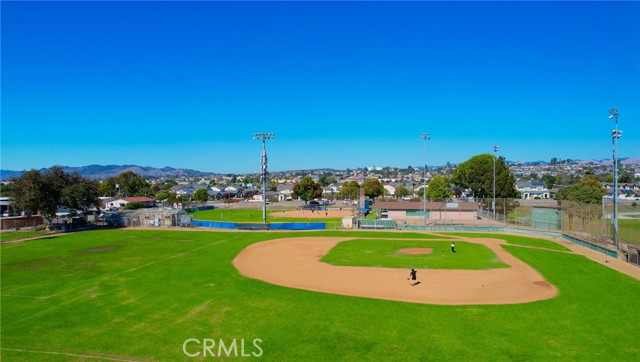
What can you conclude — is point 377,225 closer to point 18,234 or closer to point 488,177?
point 488,177

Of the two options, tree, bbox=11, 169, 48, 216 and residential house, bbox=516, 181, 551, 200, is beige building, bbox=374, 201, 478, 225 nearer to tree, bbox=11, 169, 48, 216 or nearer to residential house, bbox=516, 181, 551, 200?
tree, bbox=11, 169, 48, 216

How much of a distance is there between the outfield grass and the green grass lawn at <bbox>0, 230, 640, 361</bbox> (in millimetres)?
5509

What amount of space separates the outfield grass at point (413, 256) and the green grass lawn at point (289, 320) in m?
5.51

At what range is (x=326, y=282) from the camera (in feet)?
103

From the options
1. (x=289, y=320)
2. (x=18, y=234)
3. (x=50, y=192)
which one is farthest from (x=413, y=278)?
(x=18, y=234)

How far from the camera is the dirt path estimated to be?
27.1 meters

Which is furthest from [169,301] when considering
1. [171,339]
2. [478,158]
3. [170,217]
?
[478,158]

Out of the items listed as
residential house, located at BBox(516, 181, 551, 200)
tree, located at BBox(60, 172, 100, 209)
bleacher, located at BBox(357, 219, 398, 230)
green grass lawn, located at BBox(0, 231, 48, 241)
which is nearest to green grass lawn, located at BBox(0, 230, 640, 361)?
green grass lawn, located at BBox(0, 231, 48, 241)

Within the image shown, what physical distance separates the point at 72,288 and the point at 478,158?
8895cm

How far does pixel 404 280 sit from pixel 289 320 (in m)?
11.9

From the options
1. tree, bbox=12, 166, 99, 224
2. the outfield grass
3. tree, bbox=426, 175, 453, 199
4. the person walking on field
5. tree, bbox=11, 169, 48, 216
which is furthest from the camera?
tree, bbox=426, 175, 453, 199

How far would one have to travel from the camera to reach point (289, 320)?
22.8m

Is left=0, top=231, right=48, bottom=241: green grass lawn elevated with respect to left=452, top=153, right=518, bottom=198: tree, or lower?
lower

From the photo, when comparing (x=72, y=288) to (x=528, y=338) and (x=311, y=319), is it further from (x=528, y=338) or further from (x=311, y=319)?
(x=528, y=338)
